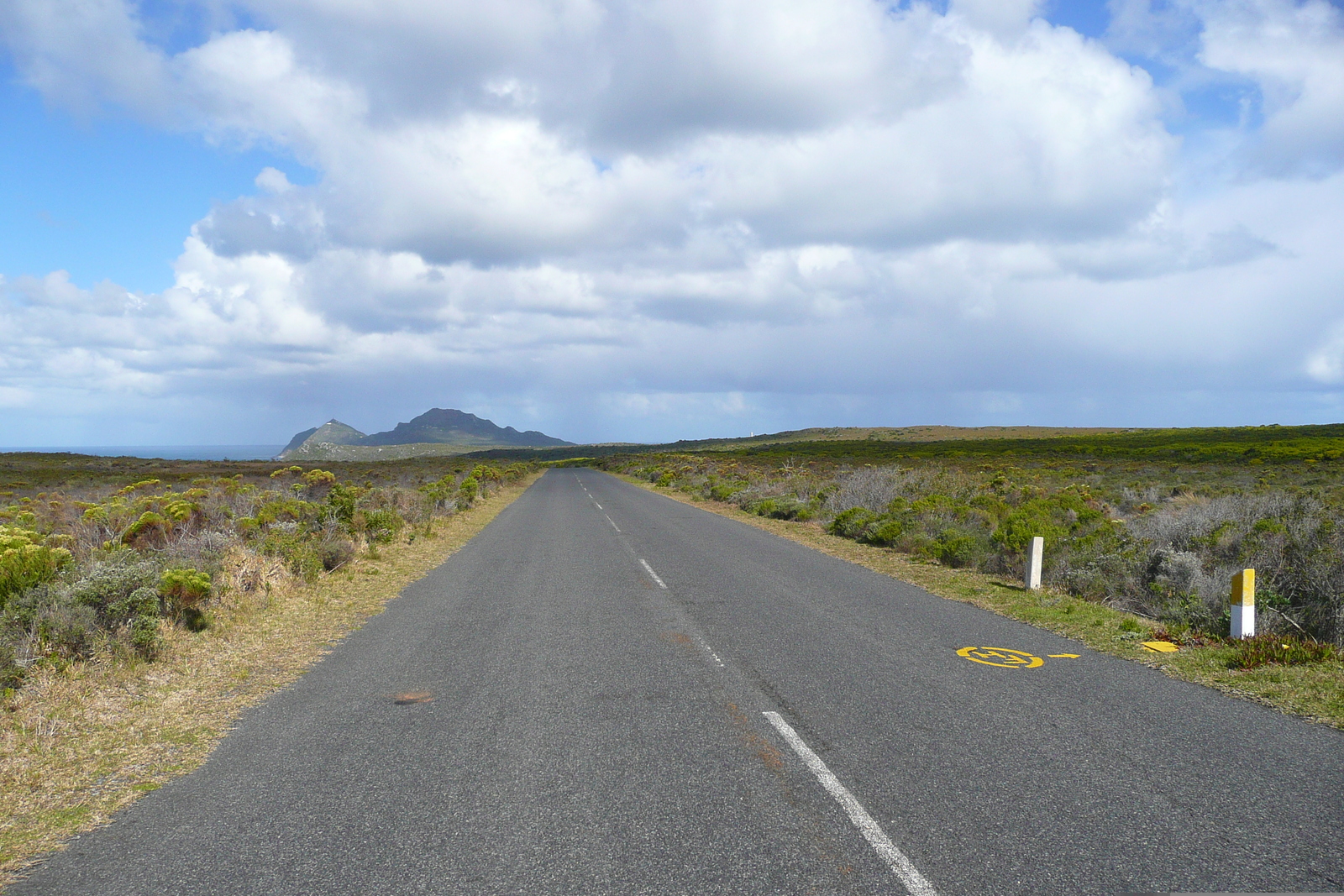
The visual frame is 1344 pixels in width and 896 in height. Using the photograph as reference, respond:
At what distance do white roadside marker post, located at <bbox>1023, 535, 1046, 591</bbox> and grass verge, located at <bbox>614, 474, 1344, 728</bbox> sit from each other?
8.8 inches

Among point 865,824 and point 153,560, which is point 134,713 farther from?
point 865,824

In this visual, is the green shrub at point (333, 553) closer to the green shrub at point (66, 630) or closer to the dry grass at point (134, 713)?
Answer: the dry grass at point (134, 713)

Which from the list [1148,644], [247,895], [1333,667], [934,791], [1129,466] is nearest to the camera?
[247,895]

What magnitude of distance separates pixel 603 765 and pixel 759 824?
1.18 metres

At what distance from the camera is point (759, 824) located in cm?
384

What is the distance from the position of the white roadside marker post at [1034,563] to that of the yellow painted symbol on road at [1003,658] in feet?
12.6

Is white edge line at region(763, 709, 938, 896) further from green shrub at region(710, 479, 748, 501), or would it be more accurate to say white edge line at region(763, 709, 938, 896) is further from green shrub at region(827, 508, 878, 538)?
green shrub at region(710, 479, 748, 501)

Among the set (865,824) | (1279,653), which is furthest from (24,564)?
(1279,653)

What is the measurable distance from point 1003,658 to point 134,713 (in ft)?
24.7

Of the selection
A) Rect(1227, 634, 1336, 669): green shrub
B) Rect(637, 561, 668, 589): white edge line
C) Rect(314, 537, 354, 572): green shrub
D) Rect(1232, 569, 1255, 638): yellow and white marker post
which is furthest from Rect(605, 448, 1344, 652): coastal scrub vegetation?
Rect(314, 537, 354, 572): green shrub

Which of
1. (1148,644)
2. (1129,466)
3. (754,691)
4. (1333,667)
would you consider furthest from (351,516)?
(1129,466)

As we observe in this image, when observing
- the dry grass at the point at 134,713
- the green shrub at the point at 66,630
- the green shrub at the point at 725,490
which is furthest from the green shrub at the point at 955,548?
the green shrub at the point at 725,490

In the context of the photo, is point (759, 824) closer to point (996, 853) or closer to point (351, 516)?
point (996, 853)

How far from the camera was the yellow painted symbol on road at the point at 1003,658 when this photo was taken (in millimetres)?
6965
